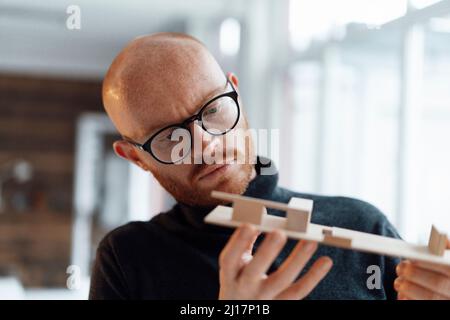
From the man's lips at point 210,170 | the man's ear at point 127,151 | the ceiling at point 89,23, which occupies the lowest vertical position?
the man's lips at point 210,170

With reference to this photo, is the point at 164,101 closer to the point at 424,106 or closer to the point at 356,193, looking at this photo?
the point at 424,106

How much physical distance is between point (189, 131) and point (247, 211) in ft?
0.88

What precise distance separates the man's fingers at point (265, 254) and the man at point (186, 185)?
0.21m

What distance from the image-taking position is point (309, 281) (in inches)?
20.8

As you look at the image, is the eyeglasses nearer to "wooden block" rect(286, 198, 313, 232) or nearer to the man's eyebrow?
the man's eyebrow

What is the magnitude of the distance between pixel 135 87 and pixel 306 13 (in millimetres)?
1790

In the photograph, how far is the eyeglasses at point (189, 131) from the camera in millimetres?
759

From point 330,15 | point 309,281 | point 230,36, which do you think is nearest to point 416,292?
point 309,281

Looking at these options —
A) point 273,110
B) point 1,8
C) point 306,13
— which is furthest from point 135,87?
point 1,8

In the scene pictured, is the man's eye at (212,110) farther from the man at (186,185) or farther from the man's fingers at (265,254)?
the man's fingers at (265,254)

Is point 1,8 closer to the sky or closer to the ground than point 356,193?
closer to the sky

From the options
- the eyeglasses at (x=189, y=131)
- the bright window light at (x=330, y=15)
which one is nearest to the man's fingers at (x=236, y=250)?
the eyeglasses at (x=189, y=131)

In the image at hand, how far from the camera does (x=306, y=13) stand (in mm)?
2422

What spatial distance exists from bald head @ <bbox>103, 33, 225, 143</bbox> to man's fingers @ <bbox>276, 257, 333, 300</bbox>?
305mm
